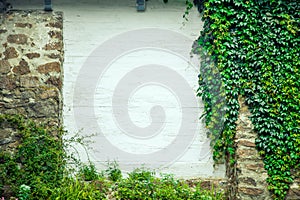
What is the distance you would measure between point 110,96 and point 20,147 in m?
1.42

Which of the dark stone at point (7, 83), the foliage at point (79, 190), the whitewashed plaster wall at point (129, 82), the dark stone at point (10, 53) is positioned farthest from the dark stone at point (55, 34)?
the foliage at point (79, 190)

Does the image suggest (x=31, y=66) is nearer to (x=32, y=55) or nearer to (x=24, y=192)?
(x=32, y=55)

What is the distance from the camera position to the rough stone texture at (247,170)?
6184mm

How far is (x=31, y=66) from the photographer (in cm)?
666

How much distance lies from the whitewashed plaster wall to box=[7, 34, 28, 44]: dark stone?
47 centimetres

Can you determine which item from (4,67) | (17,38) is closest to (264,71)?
(17,38)

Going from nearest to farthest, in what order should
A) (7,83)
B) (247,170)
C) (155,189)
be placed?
(155,189) < (247,170) < (7,83)

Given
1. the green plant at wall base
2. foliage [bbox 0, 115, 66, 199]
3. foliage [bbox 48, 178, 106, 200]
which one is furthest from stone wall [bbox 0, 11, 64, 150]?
the green plant at wall base

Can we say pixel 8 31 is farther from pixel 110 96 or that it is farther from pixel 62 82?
pixel 110 96

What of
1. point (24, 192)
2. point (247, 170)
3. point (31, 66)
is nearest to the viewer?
point (24, 192)

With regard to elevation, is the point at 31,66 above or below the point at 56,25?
below

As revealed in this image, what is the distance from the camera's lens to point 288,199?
6.17 metres

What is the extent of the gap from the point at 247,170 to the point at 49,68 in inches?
118

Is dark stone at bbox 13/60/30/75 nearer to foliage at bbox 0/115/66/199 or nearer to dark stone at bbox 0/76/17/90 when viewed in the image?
dark stone at bbox 0/76/17/90
